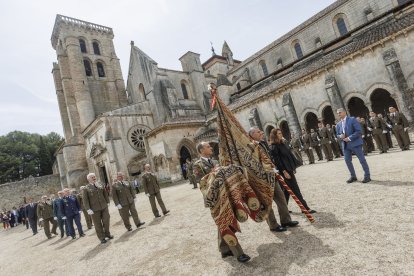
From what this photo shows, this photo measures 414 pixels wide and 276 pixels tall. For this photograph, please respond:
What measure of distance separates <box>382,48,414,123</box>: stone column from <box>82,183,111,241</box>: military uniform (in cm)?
1553

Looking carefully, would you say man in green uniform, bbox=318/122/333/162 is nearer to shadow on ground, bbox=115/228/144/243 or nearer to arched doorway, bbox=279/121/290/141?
arched doorway, bbox=279/121/290/141

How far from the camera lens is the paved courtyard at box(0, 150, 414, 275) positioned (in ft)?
9.41

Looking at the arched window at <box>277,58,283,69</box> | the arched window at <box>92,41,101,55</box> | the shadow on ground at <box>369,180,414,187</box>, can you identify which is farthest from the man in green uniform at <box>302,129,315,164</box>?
the arched window at <box>92,41,101,55</box>

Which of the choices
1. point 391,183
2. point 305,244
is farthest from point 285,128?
point 305,244

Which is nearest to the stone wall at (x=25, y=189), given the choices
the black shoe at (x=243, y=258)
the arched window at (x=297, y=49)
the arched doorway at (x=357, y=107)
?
the arched window at (x=297, y=49)

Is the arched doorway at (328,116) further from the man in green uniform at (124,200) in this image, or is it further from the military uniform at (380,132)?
the man in green uniform at (124,200)

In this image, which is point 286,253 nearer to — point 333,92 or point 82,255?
point 82,255

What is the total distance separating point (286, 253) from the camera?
3.41 m

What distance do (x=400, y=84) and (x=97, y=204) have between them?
16.0 metres

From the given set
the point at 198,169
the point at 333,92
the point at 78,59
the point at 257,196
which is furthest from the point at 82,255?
the point at 78,59

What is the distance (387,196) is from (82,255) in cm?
691

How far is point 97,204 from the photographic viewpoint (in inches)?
285

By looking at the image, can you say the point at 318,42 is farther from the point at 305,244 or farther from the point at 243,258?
the point at 243,258

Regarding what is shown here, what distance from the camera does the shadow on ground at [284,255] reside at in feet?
10.1
